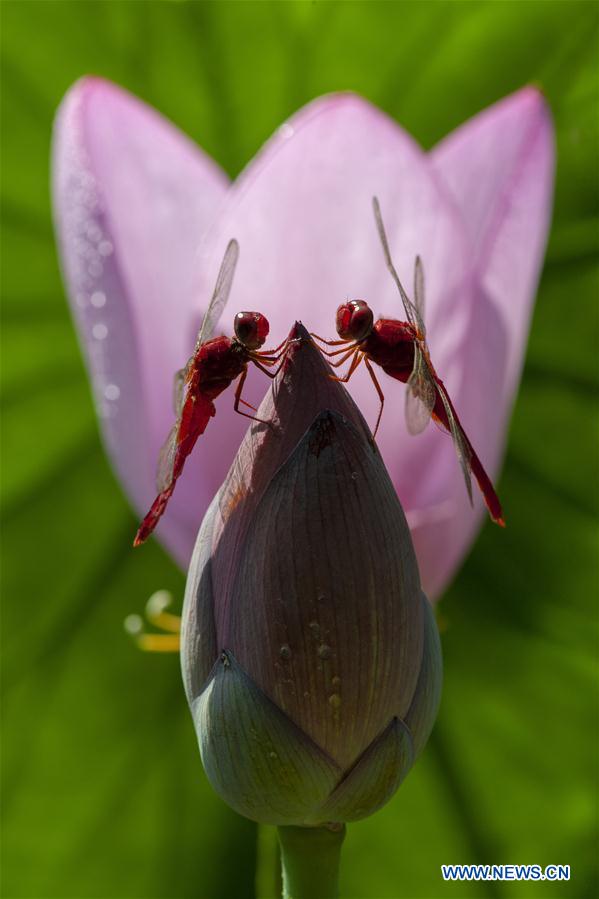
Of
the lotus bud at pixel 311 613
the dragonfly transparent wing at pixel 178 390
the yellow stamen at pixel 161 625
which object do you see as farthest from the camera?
the yellow stamen at pixel 161 625

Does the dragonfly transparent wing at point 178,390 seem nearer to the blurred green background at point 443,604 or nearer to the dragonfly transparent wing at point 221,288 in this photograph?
the dragonfly transparent wing at point 221,288

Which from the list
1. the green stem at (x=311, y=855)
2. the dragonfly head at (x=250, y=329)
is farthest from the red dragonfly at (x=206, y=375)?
the green stem at (x=311, y=855)

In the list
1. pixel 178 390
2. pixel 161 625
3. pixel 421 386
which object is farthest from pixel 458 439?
pixel 161 625

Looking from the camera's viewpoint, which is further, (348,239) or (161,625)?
(161,625)

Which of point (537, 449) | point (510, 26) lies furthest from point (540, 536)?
point (510, 26)

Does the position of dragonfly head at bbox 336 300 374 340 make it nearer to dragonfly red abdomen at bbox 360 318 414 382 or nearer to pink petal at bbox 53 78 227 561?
dragonfly red abdomen at bbox 360 318 414 382

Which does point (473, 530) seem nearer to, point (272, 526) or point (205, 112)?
point (272, 526)

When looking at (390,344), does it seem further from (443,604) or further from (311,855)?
(443,604)
